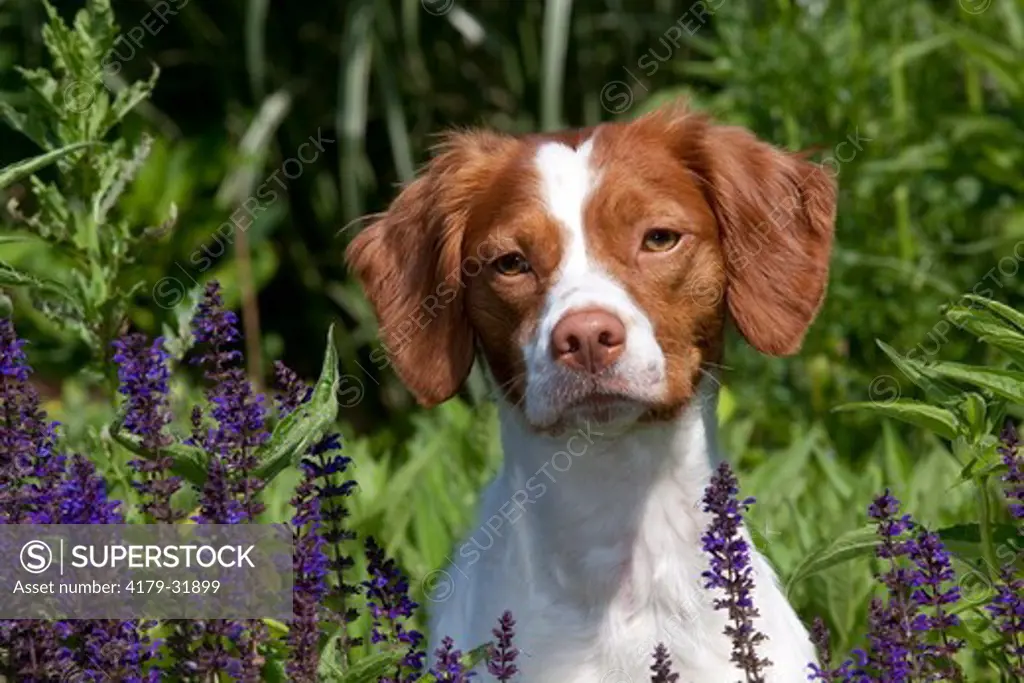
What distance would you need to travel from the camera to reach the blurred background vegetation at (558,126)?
17.4ft

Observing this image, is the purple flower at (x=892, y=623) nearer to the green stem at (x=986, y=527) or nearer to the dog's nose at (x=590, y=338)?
the green stem at (x=986, y=527)

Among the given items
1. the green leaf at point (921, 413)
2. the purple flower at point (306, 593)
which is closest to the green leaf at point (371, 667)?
the purple flower at point (306, 593)

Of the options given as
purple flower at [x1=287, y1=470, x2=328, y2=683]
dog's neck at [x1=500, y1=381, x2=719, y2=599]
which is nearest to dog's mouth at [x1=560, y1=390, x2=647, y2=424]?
dog's neck at [x1=500, y1=381, x2=719, y2=599]

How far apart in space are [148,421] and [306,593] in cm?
40

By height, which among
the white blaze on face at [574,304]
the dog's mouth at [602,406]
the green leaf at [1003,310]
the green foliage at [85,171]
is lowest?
the green leaf at [1003,310]

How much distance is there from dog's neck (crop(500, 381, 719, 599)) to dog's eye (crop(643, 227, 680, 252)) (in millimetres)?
285

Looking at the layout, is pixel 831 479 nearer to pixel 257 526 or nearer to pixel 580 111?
pixel 257 526

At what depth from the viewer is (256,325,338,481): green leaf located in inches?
113

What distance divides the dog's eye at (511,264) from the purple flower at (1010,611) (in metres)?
1.08

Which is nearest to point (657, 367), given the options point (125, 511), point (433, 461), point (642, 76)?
point (125, 511)

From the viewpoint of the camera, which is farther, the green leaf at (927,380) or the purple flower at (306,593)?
the green leaf at (927,380)

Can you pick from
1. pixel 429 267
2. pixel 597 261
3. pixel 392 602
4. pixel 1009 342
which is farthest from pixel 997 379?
pixel 429 267

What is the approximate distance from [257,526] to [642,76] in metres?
5.26

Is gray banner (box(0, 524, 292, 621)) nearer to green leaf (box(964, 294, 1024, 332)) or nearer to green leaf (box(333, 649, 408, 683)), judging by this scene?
green leaf (box(333, 649, 408, 683))
